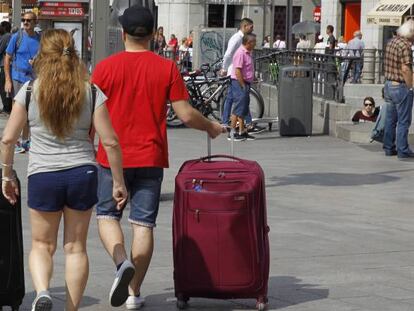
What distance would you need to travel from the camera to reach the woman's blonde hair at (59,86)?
6562 mm

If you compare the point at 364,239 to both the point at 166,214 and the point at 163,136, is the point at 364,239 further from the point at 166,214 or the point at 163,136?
the point at 163,136

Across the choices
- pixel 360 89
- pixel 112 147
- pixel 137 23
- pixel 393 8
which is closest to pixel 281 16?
pixel 393 8

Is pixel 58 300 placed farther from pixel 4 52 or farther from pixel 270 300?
pixel 4 52

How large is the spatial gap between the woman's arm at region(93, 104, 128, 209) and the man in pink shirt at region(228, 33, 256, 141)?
440 inches

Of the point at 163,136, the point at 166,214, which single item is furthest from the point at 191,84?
the point at 163,136

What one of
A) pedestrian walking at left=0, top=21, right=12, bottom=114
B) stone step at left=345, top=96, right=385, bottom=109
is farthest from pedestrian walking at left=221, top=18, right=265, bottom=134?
pedestrian walking at left=0, top=21, right=12, bottom=114

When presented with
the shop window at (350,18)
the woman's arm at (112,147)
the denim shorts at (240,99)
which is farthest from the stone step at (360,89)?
the shop window at (350,18)

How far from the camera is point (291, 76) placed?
1977 cm

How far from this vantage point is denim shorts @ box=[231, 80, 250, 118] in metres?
18.1

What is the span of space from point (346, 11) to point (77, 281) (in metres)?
39.0

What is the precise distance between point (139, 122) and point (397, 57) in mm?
8360

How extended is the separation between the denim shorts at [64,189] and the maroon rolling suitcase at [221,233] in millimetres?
830

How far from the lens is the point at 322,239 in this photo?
33.2 ft

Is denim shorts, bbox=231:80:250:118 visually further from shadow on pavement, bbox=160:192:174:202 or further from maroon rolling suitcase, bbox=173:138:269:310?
maroon rolling suitcase, bbox=173:138:269:310
